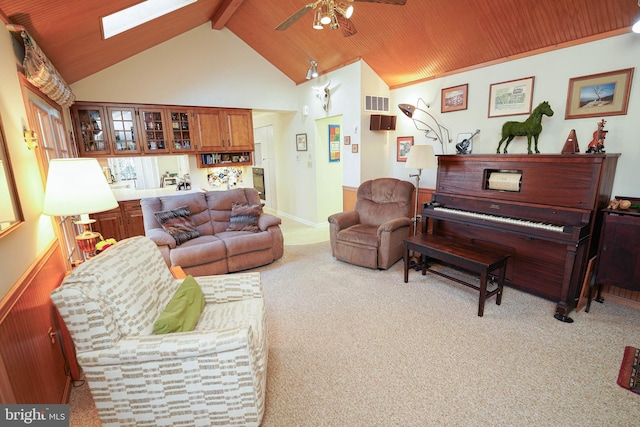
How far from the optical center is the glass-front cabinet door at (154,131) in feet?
15.6

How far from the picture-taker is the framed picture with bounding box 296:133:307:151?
5770mm

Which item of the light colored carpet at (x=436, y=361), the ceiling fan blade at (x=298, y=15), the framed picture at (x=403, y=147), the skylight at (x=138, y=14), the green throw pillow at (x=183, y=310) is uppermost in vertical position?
the skylight at (x=138, y=14)

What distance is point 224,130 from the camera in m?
5.36

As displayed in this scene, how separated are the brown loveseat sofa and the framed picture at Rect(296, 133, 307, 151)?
6.01 ft

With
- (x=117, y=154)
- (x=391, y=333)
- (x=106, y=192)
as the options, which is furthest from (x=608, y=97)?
(x=117, y=154)

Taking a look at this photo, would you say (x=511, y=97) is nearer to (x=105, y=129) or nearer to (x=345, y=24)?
(x=345, y=24)

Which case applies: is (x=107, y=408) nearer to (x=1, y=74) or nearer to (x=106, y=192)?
(x=106, y=192)

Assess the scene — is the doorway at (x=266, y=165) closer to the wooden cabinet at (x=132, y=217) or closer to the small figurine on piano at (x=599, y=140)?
the wooden cabinet at (x=132, y=217)

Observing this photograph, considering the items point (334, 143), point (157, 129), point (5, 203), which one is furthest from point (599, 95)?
point (157, 129)

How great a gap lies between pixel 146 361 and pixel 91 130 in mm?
4380

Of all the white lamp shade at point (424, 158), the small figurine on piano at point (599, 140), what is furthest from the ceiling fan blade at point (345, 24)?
the small figurine on piano at point (599, 140)

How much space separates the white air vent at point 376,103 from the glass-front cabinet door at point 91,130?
3.92 metres

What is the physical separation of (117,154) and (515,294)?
5573 millimetres

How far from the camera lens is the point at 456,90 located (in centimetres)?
387
